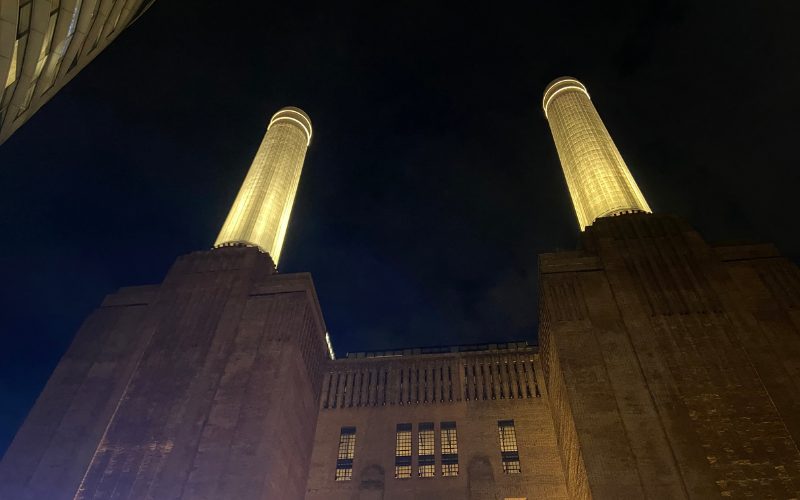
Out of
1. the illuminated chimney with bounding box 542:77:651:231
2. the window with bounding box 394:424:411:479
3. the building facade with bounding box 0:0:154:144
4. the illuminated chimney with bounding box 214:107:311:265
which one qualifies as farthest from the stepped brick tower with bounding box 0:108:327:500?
the illuminated chimney with bounding box 542:77:651:231

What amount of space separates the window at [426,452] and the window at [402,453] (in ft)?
1.97

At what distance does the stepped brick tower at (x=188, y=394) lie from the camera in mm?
22531

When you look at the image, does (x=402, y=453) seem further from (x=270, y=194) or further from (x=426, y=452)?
(x=270, y=194)

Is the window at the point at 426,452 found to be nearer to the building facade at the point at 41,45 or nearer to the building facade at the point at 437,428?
the building facade at the point at 437,428

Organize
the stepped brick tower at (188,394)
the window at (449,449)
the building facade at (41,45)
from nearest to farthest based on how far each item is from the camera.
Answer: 1. the building facade at (41,45)
2. the stepped brick tower at (188,394)
3. the window at (449,449)

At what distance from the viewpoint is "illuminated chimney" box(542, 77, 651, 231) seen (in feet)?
111

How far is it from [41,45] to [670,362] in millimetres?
24994

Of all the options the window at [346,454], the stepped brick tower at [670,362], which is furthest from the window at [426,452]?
the stepped brick tower at [670,362]

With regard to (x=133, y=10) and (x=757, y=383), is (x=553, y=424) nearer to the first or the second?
(x=757, y=383)

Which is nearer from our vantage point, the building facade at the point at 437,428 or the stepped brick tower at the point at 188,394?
the stepped brick tower at the point at 188,394

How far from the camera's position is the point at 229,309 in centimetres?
2834

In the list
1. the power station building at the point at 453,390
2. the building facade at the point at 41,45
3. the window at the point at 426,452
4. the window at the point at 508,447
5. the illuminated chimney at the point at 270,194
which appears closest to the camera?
the building facade at the point at 41,45

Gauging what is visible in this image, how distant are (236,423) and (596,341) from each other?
15582 millimetres

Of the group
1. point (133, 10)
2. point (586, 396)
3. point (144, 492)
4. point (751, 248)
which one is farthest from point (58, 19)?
point (751, 248)
